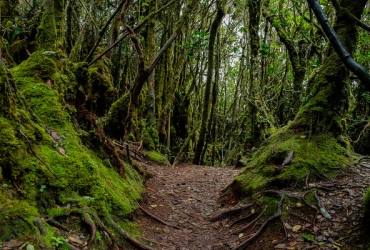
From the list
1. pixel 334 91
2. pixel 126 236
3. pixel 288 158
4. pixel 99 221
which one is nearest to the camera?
pixel 99 221

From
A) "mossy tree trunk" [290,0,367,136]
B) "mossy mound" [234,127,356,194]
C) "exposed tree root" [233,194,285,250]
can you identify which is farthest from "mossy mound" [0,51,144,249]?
"mossy tree trunk" [290,0,367,136]

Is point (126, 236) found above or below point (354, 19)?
below

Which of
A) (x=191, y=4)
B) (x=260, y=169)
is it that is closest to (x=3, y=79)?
(x=260, y=169)

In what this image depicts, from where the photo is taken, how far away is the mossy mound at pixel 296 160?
215 inches

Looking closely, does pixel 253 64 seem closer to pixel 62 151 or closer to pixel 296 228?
pixel 296 228

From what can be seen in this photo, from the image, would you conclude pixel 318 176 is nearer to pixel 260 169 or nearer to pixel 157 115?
pixel 260 169

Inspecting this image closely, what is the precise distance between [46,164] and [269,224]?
3625mm

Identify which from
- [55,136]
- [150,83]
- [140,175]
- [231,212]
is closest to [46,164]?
[55,136]

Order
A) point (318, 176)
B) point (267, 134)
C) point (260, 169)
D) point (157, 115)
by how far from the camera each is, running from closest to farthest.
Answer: point (318, 176)
point (260, 169)
point (267, 134)
point (157, 115)

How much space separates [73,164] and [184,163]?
9.72m

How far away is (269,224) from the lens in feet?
15.6

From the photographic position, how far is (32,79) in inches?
193

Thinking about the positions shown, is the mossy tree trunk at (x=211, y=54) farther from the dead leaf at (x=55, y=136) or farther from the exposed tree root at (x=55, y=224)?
the exposed tree root at (x=55, y=224)

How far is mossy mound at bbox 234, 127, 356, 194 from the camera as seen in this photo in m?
5.47
